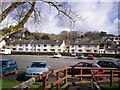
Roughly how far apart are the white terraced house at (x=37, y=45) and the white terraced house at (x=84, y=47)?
15.3 ft

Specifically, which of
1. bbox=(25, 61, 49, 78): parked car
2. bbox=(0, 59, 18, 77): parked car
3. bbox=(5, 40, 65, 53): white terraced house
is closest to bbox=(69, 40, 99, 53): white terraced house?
bbox=(5, 40, 65, 53): white terraced house

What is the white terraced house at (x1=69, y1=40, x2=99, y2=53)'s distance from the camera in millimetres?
114250

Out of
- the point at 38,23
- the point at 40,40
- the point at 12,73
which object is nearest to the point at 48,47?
the point at 40,40

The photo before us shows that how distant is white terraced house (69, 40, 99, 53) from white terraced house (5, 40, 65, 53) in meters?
4.67

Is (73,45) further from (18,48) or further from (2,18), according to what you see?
(2,18)

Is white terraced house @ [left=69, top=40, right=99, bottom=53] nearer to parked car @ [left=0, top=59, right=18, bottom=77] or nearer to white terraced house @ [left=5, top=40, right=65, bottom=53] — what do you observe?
white terraced house @ [left=5, top=40, right=65, bottom=53]

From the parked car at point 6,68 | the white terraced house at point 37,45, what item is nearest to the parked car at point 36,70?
the parked car at point 6,68

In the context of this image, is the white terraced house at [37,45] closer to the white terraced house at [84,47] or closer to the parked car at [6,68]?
the white terraced house at [84,47]

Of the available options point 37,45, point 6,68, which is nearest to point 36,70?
point 6,68

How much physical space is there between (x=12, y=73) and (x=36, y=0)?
13.7m

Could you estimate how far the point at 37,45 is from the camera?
118m

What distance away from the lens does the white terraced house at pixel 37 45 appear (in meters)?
116

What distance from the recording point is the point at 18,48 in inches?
4761

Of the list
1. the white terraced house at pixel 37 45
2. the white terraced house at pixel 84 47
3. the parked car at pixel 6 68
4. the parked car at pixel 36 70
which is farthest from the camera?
the white terraced house at pixel 37 45
